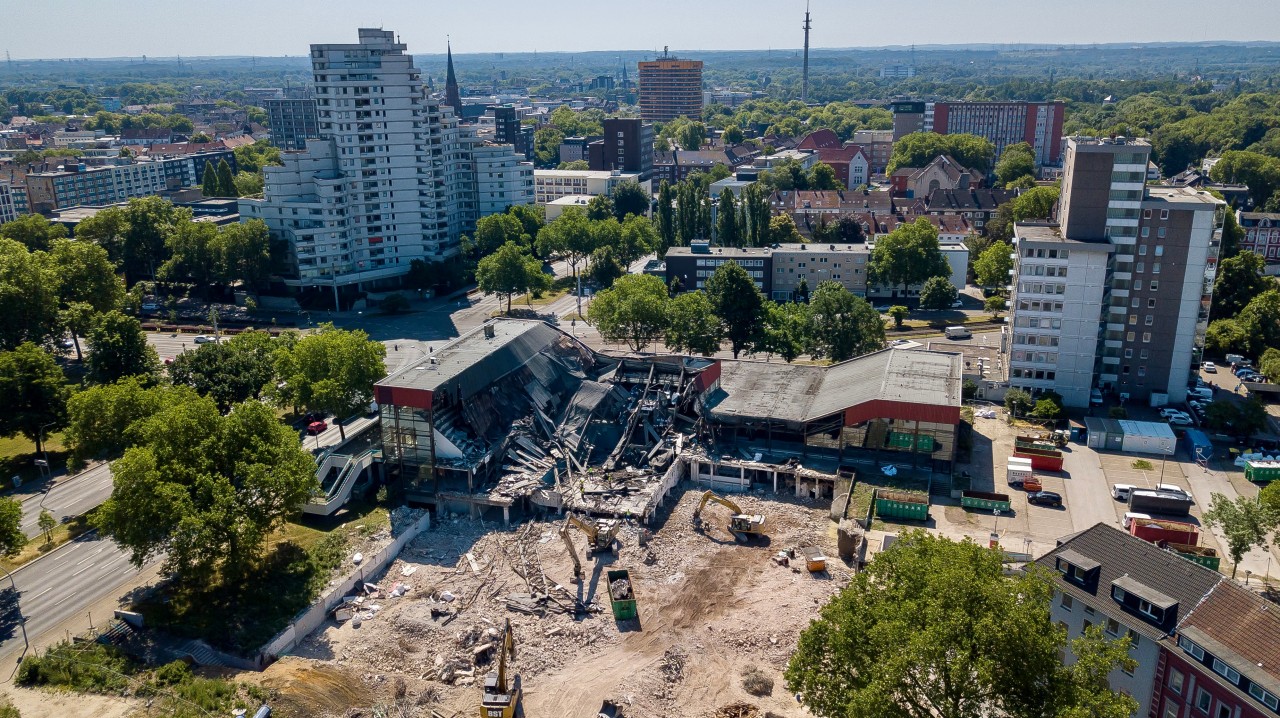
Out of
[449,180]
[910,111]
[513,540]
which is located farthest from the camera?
[910,111]

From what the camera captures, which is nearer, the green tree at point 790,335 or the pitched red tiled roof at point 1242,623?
the pitched red tiled roof at point 1242,623

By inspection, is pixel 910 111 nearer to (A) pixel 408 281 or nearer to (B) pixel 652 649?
(A) pixel 408 281

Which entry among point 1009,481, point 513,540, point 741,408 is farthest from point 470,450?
point 1009,481

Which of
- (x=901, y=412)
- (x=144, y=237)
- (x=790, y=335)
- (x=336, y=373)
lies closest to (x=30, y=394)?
(x=336, y=373)

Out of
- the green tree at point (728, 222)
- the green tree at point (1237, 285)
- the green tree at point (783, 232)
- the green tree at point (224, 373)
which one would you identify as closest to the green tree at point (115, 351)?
the green tree at point (224, 373)

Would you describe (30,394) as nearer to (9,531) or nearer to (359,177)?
(9,531)

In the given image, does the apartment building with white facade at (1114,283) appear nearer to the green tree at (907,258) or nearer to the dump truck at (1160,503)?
the dump truck at (1160,503)

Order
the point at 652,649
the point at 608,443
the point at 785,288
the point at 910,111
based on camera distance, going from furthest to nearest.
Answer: the point at 910,111
the point at 785,288
the point at 608,443
the point at 652,649
